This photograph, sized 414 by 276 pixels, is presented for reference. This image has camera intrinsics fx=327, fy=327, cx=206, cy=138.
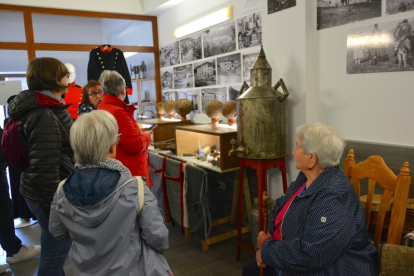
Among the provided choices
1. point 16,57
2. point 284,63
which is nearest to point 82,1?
point 16,57

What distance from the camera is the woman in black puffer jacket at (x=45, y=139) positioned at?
1728 mm

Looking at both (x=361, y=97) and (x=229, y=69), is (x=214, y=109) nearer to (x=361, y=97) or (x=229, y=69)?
(x=229, y=69)

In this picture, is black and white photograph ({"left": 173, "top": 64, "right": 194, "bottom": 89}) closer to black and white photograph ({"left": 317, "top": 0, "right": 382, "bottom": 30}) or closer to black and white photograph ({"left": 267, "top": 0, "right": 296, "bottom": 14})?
black and white photograph ({"left": 267, "top": 0, "right": 296, "bottom": 14})

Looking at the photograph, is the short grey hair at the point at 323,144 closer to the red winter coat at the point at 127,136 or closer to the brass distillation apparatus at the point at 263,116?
the brass distillation apparatus at the point at 263,116

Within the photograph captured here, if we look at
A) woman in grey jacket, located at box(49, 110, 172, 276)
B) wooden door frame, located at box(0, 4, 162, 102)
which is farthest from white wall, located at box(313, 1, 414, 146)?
wooden door frame, located at box(0, 4, 162, 102)

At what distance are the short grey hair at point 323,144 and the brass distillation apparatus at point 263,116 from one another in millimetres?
775

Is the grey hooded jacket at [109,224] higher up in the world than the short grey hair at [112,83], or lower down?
lower down

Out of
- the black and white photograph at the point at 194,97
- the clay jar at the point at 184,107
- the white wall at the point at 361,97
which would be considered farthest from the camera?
the black and white photograph at the point at 194,97

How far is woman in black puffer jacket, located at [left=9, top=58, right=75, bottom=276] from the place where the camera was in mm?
1728

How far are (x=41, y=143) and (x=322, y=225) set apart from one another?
1.43 metres

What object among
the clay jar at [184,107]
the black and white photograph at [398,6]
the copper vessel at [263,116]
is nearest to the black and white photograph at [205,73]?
the clay jar at [184,107]

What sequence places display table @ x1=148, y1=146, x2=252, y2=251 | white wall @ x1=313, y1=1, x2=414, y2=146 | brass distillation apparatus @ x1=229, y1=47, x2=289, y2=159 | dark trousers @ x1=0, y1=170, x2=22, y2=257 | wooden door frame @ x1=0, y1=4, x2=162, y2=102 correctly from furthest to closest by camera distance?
wooden door frame @ x1=0, y1=4, x2=162, y2=102
display table @ x1=148, y1=146, x2=252, y2=251
dark trousers @ x1=0, y1=170, x2=22, y2=257
brass distillation apparatus @ x1=229, y1=47, x2=289, y2=159
white wall @ x1=313, y1=1, x2=414, y2=146

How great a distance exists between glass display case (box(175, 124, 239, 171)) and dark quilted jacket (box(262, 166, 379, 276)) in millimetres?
1458

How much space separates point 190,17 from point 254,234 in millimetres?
2773
